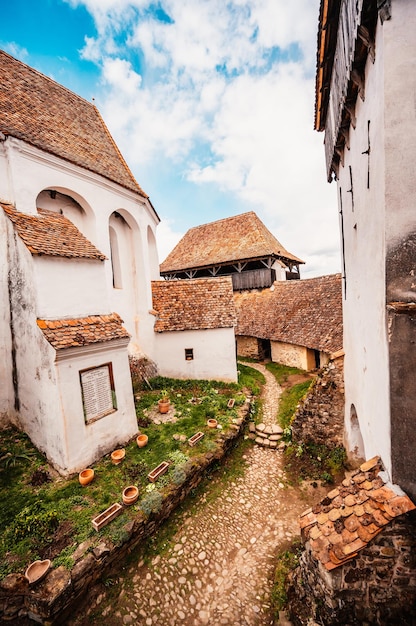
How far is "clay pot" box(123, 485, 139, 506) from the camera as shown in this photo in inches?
229

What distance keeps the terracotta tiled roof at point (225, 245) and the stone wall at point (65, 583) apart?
17.6m

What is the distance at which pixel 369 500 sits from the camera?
3.34 m

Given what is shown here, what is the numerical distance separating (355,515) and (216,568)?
11.6 feet

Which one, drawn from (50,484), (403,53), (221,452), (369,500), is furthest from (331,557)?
(50,484)

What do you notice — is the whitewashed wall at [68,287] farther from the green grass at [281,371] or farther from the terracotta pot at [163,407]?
the green grass at [281,371]

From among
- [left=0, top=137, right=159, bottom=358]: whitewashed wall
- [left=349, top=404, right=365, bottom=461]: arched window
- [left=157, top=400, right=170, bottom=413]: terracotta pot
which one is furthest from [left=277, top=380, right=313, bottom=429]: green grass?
[left=0, top=137, right=159, bottom=358]: whitewashed wall

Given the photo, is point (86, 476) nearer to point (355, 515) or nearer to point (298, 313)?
point (355, 515)

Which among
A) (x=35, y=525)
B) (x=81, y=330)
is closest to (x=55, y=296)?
(x=81, y=330)

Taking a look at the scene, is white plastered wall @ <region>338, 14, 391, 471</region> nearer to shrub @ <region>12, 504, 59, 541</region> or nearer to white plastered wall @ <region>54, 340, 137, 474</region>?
shrub @ <region>12, 504, 59, 541</region>

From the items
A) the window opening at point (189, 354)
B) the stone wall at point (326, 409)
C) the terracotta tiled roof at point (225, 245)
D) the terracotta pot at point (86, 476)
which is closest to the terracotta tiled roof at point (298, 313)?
the terracotta tiled roof at point (225, 245)

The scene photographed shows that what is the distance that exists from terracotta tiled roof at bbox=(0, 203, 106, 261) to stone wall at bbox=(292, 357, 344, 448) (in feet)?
24.7

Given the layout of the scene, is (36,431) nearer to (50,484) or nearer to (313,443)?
(50,484)

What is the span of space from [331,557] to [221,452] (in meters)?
4.81

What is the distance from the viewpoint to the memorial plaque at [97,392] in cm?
703
